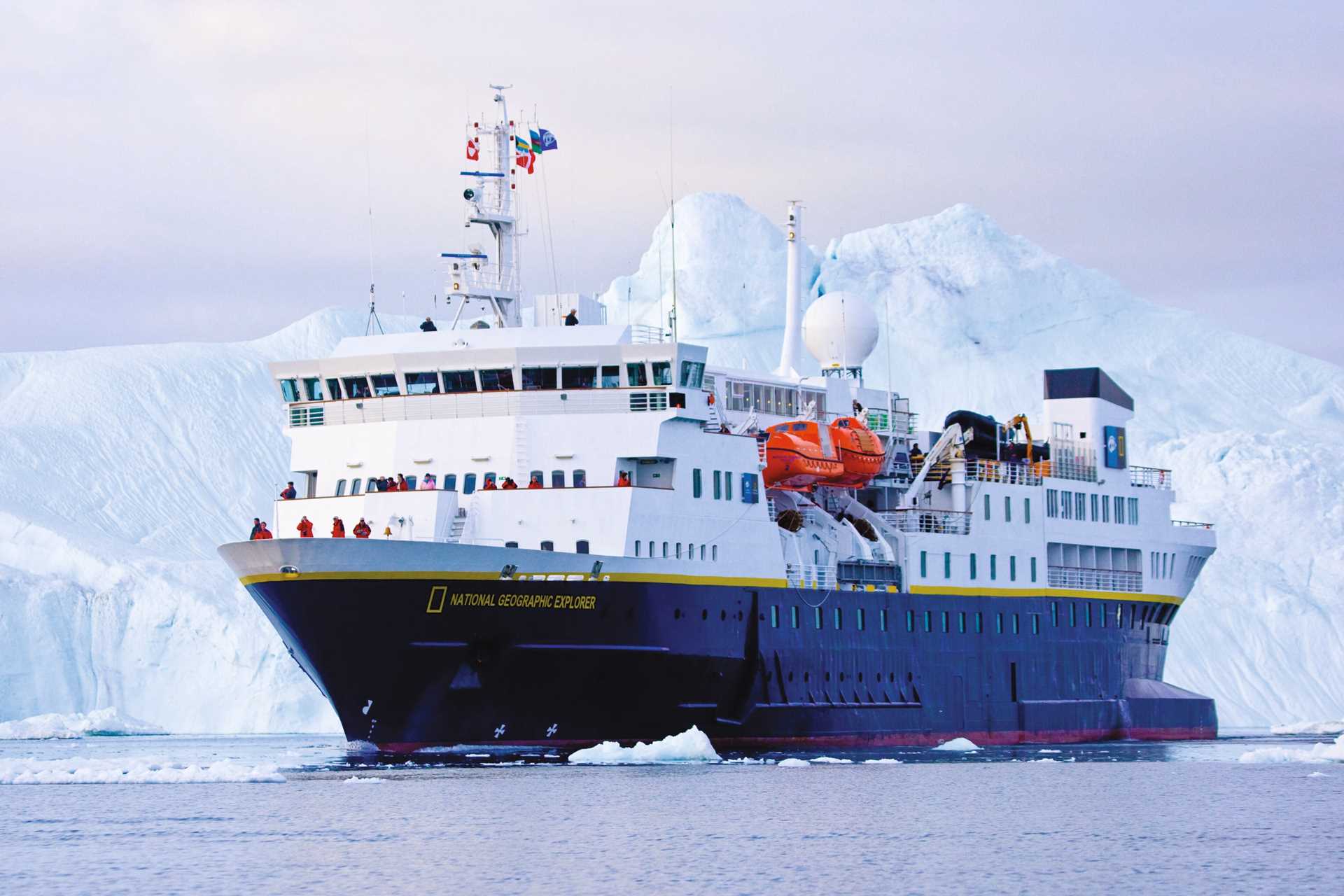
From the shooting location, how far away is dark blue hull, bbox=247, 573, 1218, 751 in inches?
1486

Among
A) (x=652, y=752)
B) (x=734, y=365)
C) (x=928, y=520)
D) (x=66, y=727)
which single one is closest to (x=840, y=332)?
(x=928, y=520)

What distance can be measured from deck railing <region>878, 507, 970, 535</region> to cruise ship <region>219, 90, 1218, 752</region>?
7cm

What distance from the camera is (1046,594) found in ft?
168

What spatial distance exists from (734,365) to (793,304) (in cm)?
3054

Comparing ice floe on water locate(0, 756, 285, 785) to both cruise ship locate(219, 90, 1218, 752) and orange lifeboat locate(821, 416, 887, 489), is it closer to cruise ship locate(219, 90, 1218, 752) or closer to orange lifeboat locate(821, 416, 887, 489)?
cruise ship locate(219, 90, 1218, 752)

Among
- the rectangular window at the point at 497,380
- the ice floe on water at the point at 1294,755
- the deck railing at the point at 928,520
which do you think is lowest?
the ice floe on water at the point at 1294,755

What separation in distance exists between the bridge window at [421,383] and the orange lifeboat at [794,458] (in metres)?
7.01

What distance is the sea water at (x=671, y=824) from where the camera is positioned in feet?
87.5

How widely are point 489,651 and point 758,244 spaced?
45.3m

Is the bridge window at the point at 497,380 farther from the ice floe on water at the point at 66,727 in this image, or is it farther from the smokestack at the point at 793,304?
→ the ice floe on water at the point at 66,727

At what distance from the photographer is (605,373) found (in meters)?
41.1

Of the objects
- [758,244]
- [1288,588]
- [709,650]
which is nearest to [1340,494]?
[1288,588]

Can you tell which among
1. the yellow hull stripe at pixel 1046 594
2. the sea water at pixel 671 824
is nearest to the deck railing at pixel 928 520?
the yellow hull stripe at pixel 1046 594

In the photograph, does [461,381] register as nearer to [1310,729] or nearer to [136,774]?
[136,774]
